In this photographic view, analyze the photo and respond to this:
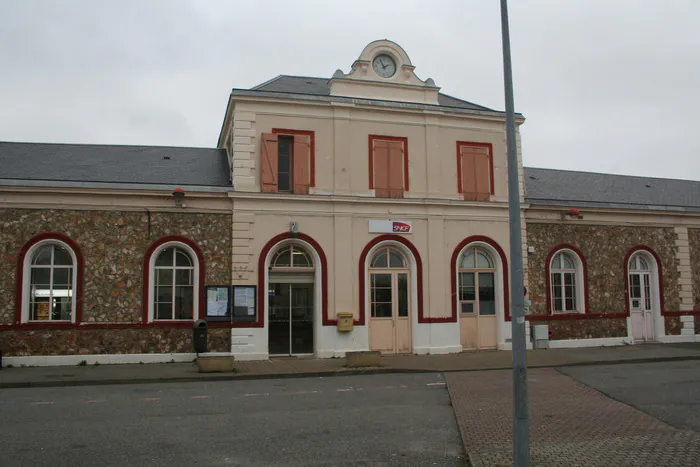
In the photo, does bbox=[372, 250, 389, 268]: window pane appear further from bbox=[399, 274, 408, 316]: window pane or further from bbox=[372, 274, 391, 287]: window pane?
bbox=[399, 274, 408, 316]: window pane

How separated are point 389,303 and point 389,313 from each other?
0.29 metres

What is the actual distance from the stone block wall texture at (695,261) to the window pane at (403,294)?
1088cm

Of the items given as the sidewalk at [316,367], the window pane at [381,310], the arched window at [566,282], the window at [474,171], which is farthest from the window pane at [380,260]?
the arched window at [566,282]

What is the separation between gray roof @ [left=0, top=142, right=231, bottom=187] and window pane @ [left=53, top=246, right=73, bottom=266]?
1802mm

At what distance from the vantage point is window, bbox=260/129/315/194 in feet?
57.5

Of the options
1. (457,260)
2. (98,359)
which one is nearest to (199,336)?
(98,359)

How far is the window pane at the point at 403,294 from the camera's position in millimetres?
18453

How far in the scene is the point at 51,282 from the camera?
53.2 feet

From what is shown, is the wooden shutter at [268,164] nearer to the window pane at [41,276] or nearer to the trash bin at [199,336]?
the trash bin at [199,336]

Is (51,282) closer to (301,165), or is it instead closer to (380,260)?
(301,165)

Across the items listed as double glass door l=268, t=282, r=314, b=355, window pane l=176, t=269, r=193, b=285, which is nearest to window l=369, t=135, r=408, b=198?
double glass door l=268, t=282, r=314, b=355

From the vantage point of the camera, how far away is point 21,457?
23.9 feet

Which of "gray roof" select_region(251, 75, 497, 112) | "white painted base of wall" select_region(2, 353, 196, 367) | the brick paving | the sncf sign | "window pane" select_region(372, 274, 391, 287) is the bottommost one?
the brick paving

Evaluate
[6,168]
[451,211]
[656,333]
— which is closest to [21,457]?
[6,168]
